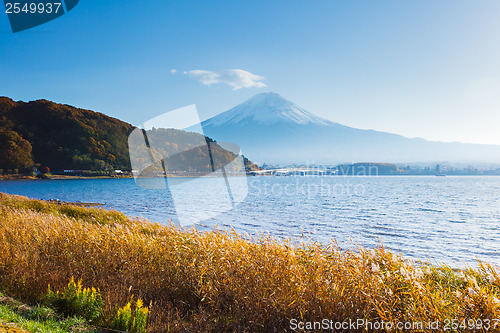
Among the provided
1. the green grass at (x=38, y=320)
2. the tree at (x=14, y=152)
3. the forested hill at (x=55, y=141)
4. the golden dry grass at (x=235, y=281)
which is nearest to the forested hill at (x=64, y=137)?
the forested hill at (x=55, y=141)

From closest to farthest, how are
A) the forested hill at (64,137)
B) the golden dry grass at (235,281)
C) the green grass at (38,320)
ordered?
the green grass at (38,320)
the golden dry grass at (235,281)
the forested hill at (64,137)

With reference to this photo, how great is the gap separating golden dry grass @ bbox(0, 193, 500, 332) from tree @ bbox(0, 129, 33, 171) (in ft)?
364

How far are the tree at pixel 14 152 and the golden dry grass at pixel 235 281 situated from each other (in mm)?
110966

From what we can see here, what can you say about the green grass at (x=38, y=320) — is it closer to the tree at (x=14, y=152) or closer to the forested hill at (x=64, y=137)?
the forested hill at (x=64, y=137)

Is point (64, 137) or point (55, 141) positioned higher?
point (64, 137)

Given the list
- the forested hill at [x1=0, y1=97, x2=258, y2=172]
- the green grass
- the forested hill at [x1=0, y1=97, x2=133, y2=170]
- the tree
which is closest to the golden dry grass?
the green grass

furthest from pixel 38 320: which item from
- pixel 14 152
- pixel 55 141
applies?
pixel 14 152

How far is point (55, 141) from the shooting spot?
99.1 metres

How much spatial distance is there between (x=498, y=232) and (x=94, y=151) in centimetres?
10679

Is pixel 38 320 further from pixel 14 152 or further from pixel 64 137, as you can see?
pixel 14 152

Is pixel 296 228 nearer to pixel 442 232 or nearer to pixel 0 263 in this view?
pixel 442 232

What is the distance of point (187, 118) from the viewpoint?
593 centimetres

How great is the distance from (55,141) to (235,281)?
379ft

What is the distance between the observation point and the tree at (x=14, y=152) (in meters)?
93.6
